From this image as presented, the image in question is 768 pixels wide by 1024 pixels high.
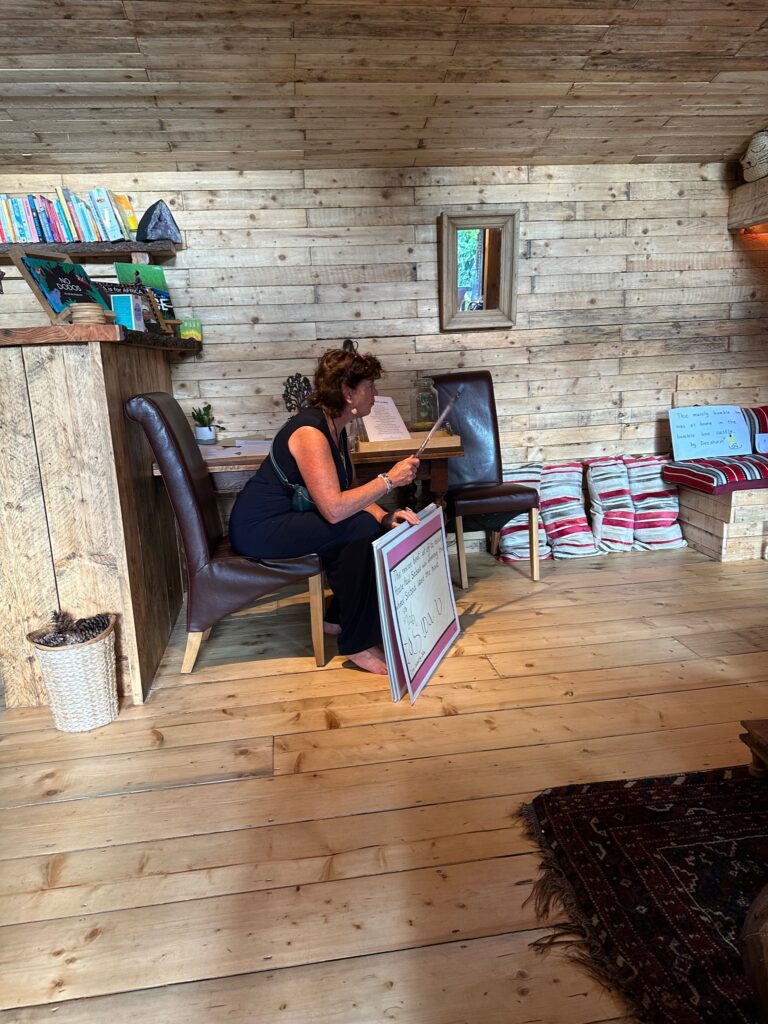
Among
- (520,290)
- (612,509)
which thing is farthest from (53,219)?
(612,509)

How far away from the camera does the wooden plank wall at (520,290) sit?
137 inches

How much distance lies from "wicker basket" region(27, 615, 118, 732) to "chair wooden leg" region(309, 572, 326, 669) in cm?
71

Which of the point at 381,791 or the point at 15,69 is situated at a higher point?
the point at 15,69

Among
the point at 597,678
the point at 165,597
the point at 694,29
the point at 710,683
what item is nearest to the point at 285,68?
the point at 694,29

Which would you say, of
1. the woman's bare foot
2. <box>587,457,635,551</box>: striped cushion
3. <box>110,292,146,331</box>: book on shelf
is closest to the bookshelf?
<box>110,292,146,331</box>: book on shelf

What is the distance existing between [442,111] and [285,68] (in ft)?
2.55

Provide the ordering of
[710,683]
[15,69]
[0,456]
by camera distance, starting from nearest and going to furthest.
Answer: [0,456]
[710,683]
[15,69]

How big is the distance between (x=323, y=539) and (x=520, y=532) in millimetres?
1641

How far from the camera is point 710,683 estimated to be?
2359 millimetres

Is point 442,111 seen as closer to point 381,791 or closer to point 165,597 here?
point 165,597

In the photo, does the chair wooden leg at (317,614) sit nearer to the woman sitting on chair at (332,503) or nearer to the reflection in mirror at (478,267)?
the woman sitting on chair at (332,503)

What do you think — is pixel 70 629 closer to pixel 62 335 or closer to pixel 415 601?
pixel 62 335

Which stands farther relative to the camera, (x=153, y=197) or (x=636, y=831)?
(x=153, y=197)

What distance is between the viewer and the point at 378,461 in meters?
2.86
